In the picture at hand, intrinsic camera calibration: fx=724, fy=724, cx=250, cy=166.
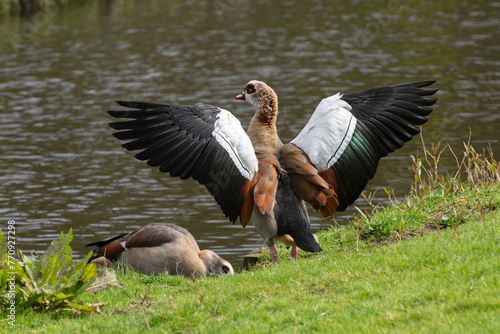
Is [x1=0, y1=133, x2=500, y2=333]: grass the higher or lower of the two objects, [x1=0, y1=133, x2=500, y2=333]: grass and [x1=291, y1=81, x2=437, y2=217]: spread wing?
the lower

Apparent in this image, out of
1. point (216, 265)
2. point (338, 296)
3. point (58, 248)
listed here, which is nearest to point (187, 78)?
point (216, 265)

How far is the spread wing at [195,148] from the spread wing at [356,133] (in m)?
0.83

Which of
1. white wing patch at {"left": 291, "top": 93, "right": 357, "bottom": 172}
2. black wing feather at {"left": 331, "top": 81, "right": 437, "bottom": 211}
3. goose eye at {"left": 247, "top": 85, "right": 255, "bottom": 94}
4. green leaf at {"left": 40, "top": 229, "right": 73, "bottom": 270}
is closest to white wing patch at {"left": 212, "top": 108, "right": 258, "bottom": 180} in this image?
white wing patch at {"left": 291, "top": 93, "right": 357, "bottom": 172}

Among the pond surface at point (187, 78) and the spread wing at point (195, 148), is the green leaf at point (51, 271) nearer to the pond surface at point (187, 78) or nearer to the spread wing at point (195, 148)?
the spread wing at point (195, 148)

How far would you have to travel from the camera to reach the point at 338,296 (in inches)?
223

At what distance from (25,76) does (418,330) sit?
70.9 ft

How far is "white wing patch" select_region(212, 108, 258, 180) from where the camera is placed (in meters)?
7.35

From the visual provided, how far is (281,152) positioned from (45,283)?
289cm

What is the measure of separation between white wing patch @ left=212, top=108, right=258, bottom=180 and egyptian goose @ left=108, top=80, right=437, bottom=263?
10mm

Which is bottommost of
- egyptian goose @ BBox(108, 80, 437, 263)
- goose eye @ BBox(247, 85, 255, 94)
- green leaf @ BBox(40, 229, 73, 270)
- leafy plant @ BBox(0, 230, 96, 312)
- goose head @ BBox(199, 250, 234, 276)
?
goose head @ BBox(199, 250, 234, 276)

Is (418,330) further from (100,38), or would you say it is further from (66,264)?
(100,38)

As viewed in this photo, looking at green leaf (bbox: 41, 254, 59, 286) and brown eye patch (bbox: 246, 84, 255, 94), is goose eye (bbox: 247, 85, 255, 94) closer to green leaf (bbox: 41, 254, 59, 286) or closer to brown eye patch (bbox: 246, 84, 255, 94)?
brown eye patch (bbox: 246, 84, 255, 94)

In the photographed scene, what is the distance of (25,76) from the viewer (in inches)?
952

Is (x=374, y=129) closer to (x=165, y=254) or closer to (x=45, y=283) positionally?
(x=165, y=254)
